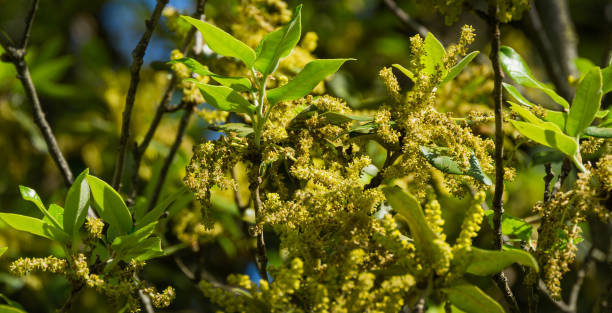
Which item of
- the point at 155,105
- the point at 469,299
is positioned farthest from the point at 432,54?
the point at 155,105

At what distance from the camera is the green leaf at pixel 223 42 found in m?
1.21

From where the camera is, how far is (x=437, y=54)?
4.34ft

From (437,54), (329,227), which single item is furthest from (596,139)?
(329,227)

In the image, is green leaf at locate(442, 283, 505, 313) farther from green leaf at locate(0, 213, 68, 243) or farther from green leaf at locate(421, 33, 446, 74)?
green leaf at locate(0, 213, 68, 243)

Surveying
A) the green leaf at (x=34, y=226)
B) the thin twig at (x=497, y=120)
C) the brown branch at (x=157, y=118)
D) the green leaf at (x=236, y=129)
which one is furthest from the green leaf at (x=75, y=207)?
the thin twig at (x=497, y=120)

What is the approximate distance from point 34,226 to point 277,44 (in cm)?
66

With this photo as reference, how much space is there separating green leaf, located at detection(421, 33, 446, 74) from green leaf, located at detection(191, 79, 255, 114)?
408 millimetres

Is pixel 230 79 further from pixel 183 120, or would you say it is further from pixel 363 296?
pixel 183 120

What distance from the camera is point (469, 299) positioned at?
3.59ft

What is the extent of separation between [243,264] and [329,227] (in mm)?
2637

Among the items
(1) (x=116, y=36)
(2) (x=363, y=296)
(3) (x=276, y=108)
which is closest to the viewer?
(2) (x=363, y=296)

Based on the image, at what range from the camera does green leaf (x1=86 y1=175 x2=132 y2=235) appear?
1.31m

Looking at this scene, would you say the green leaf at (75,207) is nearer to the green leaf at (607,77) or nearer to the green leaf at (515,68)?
the green leaf at (515,68)

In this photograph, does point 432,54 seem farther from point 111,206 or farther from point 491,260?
point 111,206
